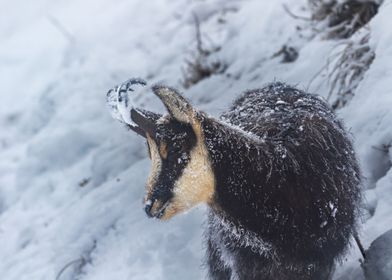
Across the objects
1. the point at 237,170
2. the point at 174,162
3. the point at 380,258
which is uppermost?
the point at 174,162

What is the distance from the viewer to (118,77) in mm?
5781

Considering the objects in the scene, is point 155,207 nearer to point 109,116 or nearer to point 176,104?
point 176,104

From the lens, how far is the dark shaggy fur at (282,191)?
2.05 m

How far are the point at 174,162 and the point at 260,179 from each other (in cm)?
33

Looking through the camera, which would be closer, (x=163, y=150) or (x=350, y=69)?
(x=163, y=150)

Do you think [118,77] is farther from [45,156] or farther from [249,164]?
[249,164]

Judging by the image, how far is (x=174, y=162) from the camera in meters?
1.95

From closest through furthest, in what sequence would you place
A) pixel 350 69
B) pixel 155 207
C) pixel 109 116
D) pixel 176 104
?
pixel 176 104 < pixel 155 207 < pixel 350 69 < pixel 109 116

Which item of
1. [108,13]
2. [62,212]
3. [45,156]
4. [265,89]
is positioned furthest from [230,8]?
[265,89]

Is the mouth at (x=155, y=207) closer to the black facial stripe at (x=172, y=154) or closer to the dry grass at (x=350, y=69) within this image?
the black facial stripe at (x=172, y=154)

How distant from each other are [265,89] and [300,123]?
1.54 ft

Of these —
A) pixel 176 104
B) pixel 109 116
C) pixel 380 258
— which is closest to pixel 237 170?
pixel 176 104

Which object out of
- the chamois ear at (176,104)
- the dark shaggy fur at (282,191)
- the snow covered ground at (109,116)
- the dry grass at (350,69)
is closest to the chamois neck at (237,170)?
the dark shaggy fur at (282,191)

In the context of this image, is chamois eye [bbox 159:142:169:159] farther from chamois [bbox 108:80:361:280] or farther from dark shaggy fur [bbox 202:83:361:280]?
dark shaggy fur [bbox 202:83:361:280]
